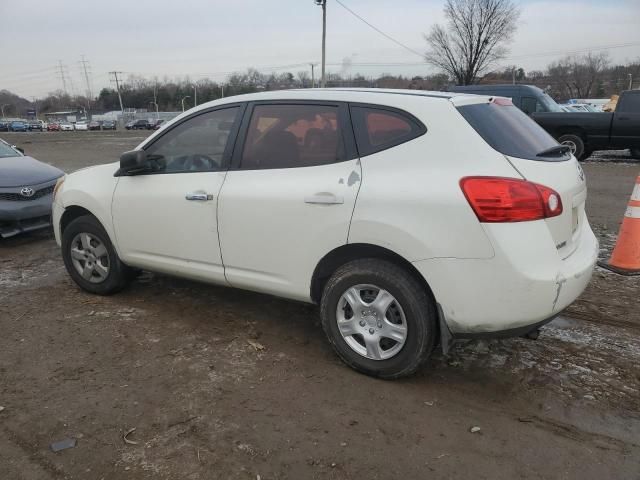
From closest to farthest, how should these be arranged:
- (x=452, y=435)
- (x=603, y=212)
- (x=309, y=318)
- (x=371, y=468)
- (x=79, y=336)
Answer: (x=371, y=468), (x=452, y=435), (x=79, y=336), (x=309, y=318), (x=603, y=212)

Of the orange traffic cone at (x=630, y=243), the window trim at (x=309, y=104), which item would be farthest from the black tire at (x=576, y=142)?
the window trim at (x=309, y=104)

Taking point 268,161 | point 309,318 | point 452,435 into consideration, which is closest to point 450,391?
point 452,435

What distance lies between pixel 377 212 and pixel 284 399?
1232 millimetres

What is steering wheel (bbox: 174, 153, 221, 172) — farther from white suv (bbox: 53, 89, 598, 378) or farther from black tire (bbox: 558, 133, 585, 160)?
black tire (bbox: 558, 133, 585, 160)

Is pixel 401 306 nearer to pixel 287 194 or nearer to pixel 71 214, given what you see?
pixel 287 194

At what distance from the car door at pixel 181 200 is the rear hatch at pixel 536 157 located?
1728 mm

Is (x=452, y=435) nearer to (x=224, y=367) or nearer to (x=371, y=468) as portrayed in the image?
(x=371, y=468)

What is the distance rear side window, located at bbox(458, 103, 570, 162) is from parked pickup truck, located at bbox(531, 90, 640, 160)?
1092 centimetres

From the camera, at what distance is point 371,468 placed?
8.32 feet

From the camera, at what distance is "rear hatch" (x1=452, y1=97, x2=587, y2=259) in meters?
2.93

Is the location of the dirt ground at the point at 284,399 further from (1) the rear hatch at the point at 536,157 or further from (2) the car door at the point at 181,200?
(1) the rear hatch at the point at 536,157

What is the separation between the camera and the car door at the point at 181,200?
12.5 ft

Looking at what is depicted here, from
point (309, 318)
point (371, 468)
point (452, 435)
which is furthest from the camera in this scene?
point (309, 318)

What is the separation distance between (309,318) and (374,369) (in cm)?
112
